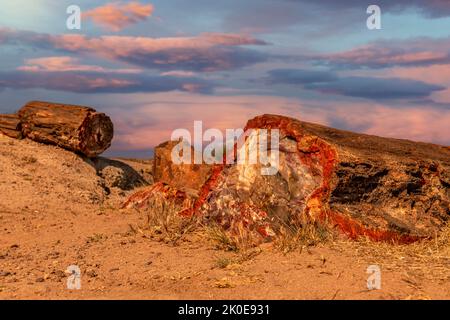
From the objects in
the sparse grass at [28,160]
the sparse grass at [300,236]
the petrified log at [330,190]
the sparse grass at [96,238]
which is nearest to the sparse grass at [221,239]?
the petrified log at [330,190]

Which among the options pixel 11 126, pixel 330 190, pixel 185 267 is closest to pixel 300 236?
pixel 330 190

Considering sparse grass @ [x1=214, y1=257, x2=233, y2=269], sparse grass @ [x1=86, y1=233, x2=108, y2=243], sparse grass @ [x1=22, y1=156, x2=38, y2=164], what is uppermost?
sparse grass @ [x1=22, y1=156, x2=38, y2=164]

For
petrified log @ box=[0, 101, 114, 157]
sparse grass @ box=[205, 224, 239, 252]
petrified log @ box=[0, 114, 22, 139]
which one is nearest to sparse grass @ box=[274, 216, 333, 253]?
sparse grass @ box=[205, 224, 239, 252]

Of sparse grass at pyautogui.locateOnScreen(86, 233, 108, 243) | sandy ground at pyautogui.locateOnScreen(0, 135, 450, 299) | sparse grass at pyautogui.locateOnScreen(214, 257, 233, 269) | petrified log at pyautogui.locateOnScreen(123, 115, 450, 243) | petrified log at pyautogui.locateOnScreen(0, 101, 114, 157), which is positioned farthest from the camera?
petrified log at pyautogui.locateOnScreen(0, 101, 114, 157)

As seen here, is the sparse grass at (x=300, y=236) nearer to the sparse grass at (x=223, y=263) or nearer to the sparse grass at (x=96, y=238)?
the sparse grass at (x=223, y=263)

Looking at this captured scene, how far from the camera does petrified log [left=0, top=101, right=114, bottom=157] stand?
41.0 feet

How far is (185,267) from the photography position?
5.12m

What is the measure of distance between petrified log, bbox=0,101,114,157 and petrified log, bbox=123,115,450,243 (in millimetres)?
6635

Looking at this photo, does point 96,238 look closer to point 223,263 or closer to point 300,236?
point 223,263

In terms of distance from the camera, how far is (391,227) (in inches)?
228

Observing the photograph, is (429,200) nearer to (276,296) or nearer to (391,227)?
(391,227)

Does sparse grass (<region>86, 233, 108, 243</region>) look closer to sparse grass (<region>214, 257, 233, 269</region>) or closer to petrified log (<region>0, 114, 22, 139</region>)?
sparse grass (<region>214, 257, 233, 269</region>)
